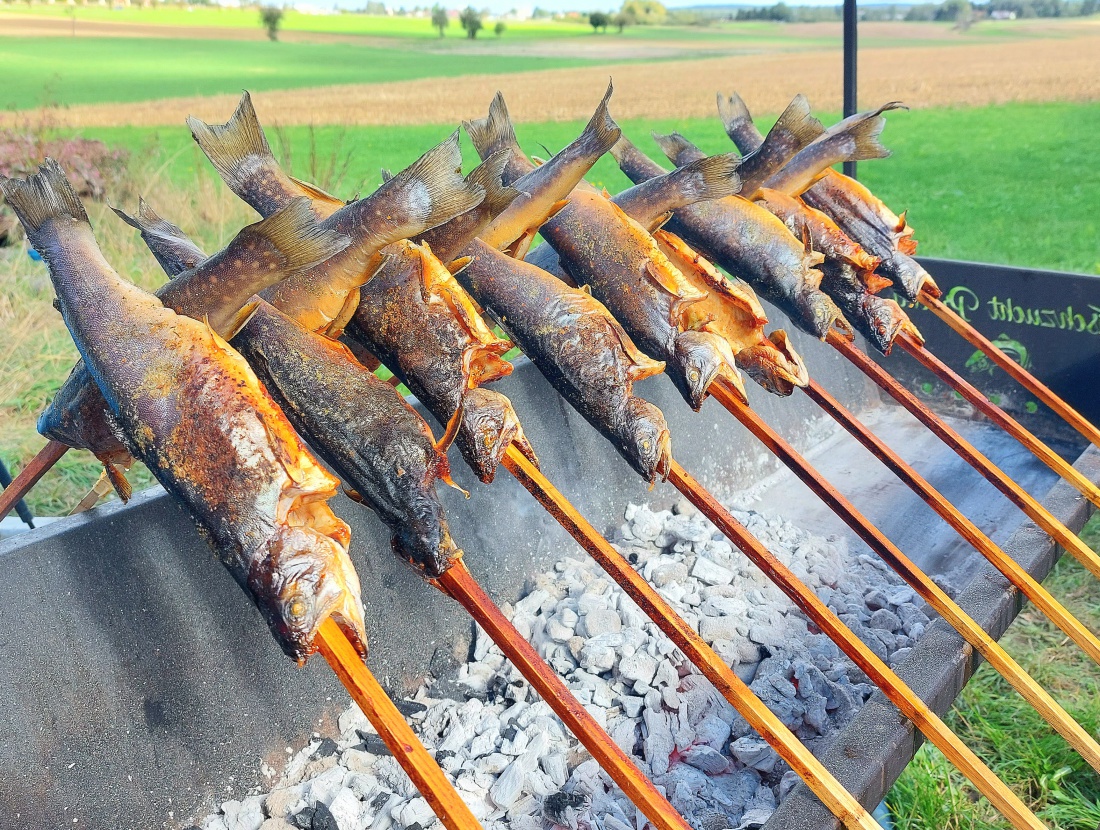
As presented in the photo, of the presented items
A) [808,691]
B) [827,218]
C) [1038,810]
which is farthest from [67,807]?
[827,218]

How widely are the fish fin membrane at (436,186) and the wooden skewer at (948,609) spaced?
3.02ft

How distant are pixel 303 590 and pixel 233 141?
109cm

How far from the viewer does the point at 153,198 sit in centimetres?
769

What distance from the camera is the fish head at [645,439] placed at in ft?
6.29

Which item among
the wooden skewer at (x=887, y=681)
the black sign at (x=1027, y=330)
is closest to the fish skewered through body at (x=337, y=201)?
the wooden skewer at (x=887, y=681)

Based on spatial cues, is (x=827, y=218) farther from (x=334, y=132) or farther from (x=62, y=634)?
(x=334, y=132)

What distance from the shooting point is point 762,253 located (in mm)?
2590

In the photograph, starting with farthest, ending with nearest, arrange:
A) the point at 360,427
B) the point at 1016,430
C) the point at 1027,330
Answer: the point at 1027,330
the point at 1016,430
the point at 360,427

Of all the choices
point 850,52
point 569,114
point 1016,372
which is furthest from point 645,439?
point 569,114

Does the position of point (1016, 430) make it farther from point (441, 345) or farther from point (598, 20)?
point (598, 20)

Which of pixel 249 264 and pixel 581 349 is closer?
pixel 249 264

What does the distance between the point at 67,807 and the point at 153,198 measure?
691 cm

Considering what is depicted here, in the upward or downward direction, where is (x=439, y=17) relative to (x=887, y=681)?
upward

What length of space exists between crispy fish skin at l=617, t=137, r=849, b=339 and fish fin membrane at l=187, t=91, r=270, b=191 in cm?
130
